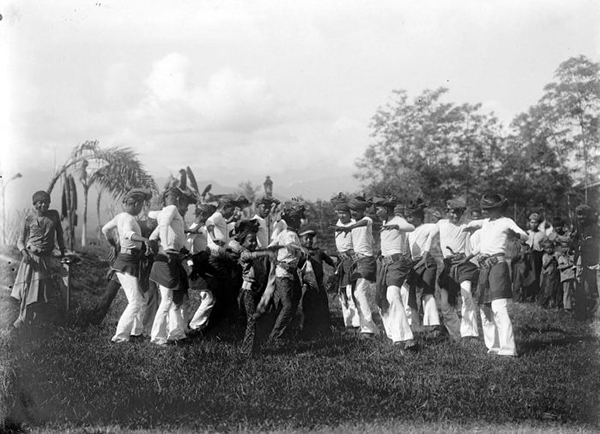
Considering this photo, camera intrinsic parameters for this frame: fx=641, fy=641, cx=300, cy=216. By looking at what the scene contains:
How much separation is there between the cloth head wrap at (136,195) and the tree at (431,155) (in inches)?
147

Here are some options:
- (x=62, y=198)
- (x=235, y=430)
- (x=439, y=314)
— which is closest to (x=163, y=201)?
(x=62, y=198)

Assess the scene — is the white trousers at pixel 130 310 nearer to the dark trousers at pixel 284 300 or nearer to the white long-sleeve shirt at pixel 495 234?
the dark trousers at pixel 284 300

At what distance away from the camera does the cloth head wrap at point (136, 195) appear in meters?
7.40

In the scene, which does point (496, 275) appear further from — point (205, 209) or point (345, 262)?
point (205, 209)

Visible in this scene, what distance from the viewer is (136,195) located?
742 centimetres

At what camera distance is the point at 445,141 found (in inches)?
443

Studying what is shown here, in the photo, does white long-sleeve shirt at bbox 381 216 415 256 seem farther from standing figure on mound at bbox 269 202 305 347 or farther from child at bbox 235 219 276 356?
child at bbox 235 219 276 356

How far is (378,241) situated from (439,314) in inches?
60.1

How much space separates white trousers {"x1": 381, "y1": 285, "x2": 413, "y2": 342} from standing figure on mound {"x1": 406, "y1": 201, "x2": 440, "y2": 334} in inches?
A: 33.0

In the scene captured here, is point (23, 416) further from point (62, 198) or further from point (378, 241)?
point (378, 241)

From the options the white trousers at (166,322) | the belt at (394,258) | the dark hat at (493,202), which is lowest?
the white trousers at (166,322)

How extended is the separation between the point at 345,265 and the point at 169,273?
2367 millimetres

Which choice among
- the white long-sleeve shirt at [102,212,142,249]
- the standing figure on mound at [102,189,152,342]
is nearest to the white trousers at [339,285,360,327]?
the standing figure on mound at [102,189,152,342]

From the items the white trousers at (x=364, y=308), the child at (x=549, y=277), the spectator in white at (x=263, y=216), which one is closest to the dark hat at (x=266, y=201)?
the spectator in white at (x=263, y=216)
